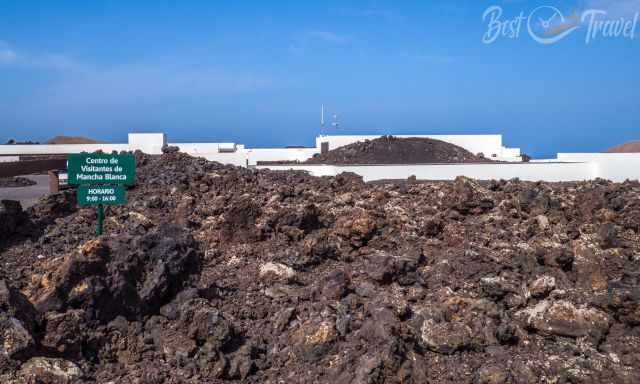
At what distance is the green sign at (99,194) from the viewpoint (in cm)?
997

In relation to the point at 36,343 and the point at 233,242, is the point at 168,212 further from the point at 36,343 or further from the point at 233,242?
the point at 36,343

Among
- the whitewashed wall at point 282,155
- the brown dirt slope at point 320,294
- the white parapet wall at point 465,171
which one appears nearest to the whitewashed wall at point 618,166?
the white parapet wall at point 465,171

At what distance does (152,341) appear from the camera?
684cm

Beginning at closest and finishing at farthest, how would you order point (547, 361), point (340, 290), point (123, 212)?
1. point (547, 361)
2. point (340, 290)
3. point (123, 212)

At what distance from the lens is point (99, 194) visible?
10016 millimetres

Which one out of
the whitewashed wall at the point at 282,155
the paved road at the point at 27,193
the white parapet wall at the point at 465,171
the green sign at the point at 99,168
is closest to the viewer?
the green sign at the point at 99,168

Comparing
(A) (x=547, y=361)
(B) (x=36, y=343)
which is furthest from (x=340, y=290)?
(B) (x=36, y=343)

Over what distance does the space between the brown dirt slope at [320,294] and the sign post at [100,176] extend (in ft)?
3.31

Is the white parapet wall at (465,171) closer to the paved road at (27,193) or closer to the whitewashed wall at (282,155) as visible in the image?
the paved road at (27,193)

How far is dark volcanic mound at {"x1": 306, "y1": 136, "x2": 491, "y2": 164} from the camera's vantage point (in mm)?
30750

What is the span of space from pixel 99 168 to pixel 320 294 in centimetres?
402

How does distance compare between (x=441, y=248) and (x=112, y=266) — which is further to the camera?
(x=441, y=248)

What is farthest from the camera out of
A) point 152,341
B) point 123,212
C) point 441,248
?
point 123,212

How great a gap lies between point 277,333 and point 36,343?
8.69ft
